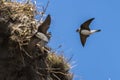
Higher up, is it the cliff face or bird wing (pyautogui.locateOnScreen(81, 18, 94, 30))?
the cliff face

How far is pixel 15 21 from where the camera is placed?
5.34m

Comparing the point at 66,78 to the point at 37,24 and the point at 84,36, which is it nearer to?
the point at 37,24

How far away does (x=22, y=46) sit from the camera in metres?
5.25

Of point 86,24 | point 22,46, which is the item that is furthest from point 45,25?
point 86,24

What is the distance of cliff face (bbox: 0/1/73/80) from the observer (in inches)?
204

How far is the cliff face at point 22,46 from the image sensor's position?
519 centimetres

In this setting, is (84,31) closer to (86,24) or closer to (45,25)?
(86,24)

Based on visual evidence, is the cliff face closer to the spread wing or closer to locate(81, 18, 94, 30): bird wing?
the spread wing

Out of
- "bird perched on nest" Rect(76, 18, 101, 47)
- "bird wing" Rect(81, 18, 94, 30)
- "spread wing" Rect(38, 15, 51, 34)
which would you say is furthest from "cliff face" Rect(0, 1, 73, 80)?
"bird wing" Rect(81, 18, 94, 30)

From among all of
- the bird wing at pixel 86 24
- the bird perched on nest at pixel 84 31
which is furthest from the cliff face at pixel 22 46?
the bird wing at pixel 86 24

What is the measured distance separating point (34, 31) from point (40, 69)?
15.4 inches

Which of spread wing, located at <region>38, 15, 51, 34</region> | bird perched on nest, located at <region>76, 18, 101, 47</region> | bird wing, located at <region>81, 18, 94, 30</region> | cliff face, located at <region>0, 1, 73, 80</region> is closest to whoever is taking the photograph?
cliff face, located at <region>0, 1, 73, 80</region>

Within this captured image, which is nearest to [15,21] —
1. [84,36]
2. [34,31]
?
[34,31]

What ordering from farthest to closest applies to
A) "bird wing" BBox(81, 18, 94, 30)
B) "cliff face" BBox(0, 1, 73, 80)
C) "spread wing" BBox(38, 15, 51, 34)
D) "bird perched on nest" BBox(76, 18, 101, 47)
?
"bird wing" BBox(81, 18, 94, 30) → "bird perched on nest" BBox(76, 18, 101, 47) → "spread wing" BBox(38, 15, 51, 34) → "cliff face" BBox(0, 1, 73, 80)
